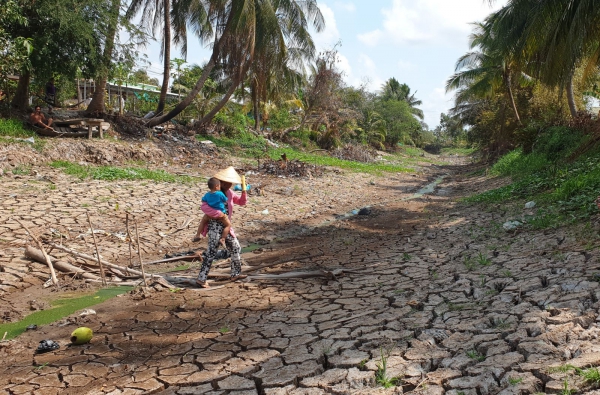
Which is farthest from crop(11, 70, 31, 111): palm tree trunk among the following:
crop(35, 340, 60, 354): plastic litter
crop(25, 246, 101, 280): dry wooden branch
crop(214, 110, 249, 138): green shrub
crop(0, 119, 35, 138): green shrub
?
crop(35, 340, 60, 354): plastic litter

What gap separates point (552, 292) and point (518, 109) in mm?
22128

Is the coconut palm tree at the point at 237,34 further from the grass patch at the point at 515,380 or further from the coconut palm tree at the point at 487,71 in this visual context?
the grass patch at the point at 515,380

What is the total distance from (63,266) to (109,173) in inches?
207

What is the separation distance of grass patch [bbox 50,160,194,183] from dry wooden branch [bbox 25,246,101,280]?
424cm

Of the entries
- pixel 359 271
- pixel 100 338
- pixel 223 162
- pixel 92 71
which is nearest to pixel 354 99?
pixel 223 162

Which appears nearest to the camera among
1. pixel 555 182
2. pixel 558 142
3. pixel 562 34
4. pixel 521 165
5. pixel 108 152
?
pixel 562 34

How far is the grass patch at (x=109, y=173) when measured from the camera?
10.2 m

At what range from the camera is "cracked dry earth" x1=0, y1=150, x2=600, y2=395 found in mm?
2945

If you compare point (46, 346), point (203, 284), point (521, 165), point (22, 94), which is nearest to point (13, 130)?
point (22, 94)

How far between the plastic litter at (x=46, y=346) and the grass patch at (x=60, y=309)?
560mm

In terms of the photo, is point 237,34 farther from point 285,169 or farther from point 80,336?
point 80,336

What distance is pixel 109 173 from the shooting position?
412 inches

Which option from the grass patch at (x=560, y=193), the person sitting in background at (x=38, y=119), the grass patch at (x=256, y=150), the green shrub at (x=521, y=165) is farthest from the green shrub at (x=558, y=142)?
the person sitting in background at (x=38, y=119)

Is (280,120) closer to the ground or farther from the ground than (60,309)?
farther from the ground
